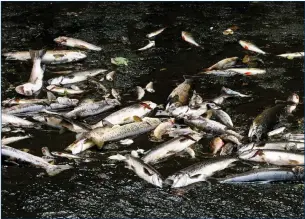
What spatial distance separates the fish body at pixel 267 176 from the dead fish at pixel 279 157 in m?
0.27

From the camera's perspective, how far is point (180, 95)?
27.4 ft

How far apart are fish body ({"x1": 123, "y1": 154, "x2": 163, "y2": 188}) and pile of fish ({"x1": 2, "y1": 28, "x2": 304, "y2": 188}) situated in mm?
11

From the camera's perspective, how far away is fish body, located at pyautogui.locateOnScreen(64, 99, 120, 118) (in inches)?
309

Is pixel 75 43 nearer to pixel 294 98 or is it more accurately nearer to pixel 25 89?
pixel 25 89

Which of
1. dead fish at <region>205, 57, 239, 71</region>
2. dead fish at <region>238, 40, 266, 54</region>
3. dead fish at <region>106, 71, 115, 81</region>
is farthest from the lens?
dead fish at <region>238, 40, 266, 54</region>

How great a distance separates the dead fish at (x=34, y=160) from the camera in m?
6.64

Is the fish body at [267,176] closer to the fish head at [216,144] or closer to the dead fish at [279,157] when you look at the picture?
the dead fish at [279,157]

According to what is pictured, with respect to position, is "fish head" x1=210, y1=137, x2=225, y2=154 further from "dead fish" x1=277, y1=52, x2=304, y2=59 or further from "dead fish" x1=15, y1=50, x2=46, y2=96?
"dead fish" x1=277, y1=52, x2=304, y2=59

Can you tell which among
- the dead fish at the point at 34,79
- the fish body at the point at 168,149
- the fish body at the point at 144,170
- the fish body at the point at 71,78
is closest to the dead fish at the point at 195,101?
the fish body at the point at 168,149

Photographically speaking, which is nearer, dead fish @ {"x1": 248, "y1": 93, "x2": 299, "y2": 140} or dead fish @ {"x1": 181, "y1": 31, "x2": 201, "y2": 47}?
dead fish @ {"x1": 248, "y1": 93, "x2": 299, "y2": 140}

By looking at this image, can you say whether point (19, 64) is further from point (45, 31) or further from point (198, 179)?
point (198, 179)

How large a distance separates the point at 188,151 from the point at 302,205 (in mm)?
1574

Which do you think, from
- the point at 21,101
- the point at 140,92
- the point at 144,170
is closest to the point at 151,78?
the point at 140,92

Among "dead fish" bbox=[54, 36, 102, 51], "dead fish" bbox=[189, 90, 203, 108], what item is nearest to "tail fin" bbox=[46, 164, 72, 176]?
"dead fish" bbox=[189, 90, 203, 108]
